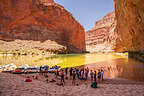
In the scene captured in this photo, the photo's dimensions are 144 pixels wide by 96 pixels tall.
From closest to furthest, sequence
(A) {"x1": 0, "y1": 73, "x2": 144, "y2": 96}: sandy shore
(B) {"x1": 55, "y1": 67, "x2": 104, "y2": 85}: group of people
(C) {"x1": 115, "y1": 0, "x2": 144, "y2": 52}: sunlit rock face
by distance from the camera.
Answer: (A) {"x1": 0, "y1": 73, "x2": 144, "y2": 96}: sandy shore, (B) {"x1": 55, "y1": 67, "x2": 104, "y2": 85}: group of people, (C) {"x1": 115, "y1": 0, "x2": 144, "y2": 52}: sunlit rock face

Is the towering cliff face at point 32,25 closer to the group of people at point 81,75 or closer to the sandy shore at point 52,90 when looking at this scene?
the group of people at point 81,75

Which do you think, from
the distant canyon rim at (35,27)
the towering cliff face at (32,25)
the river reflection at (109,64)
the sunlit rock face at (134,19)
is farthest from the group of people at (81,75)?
the towering cliff face at (32,25)

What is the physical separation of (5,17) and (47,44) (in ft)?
60.7

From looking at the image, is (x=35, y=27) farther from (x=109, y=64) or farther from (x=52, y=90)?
(x=52, y=90)

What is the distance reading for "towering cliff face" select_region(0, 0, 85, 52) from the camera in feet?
123

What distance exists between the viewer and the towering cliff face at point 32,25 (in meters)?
37.5

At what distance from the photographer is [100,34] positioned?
333 ft

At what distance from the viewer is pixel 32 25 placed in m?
42.2

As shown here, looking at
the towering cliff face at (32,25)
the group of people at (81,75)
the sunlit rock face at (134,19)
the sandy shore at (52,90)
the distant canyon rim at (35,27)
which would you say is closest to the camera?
the sandy shore at (52,90)

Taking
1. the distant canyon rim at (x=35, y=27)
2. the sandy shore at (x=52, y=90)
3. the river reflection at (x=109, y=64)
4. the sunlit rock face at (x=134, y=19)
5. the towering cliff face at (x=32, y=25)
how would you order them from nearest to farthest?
the sandy shore at (x=52, y=90)
the river reflection at (x=109, y=64)
the sunlit rock face at (x=134, y=19)
the distant canyon rim at (x=35, y=27)
the towering cliff face at (x=32, y=25)

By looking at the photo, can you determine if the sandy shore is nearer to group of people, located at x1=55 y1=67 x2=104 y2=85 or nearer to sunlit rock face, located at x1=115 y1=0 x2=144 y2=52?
group of people, located at x1=55 y1=67 x2=104 y2=85

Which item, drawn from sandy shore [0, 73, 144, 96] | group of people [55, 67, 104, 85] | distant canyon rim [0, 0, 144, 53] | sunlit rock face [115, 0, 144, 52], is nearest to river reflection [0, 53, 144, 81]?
group of people [55, 67, 104, 85]

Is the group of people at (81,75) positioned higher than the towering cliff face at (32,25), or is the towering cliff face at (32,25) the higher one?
the towering cliff face at (32,25)

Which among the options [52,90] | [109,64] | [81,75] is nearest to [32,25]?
[109,64]
